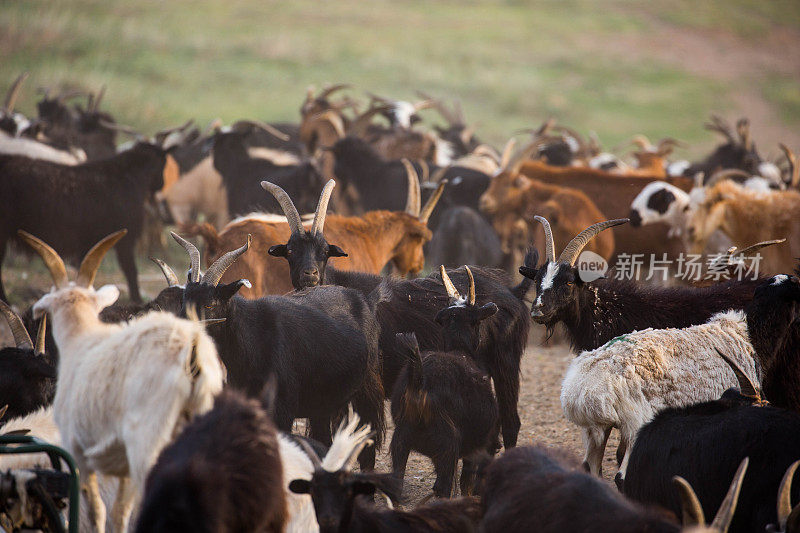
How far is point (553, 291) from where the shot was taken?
6645 millimetres

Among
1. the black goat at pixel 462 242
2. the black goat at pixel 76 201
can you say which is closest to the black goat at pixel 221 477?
the black goat at pixel 76 201

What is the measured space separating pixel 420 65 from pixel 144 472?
115 feet

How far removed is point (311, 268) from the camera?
724 centimetres

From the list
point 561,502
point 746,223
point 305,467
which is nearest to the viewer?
point 561,502

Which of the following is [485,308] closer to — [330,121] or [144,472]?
[144,472]

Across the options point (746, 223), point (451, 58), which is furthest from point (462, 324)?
point (451, 58)

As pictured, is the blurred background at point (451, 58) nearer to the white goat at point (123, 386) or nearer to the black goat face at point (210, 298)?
the black goat face at point (210, 298)

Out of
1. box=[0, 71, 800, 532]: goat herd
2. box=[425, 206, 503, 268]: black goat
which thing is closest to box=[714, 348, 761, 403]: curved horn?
box=[0, 71, 800, 532]: goat herd

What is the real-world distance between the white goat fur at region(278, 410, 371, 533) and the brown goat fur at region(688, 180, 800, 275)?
685cm

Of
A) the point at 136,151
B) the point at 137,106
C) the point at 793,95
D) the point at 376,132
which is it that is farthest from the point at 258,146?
the point at 793,95

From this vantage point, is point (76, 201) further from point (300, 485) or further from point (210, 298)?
point (300, 485)

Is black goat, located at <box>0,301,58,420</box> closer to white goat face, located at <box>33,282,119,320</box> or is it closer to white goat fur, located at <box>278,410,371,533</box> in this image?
white goat face, located at <box>33,282,119,320</box>

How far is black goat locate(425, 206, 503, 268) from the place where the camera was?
462 inches

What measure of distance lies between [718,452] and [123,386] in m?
2.92
